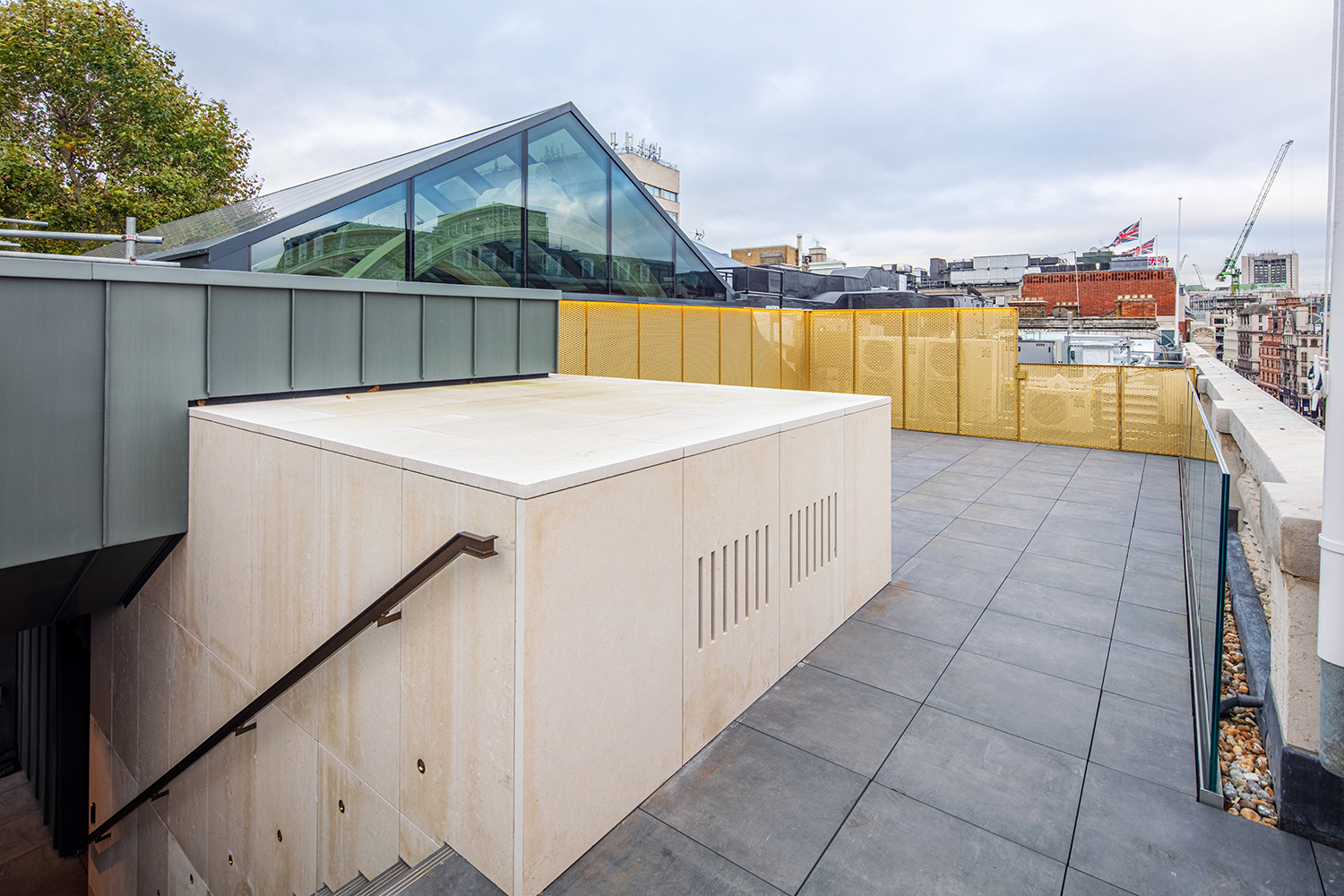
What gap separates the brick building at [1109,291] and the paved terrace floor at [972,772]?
202 ft

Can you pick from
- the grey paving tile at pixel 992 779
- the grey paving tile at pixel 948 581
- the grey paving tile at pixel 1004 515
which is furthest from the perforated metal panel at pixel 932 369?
the grey paving tile at pixel 992 779

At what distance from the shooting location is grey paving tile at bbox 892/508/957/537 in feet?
30.6

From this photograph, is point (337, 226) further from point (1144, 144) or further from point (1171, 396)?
point (1144, 144)

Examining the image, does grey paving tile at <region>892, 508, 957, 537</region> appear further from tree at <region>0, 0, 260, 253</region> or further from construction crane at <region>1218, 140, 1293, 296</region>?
construction crane at <region>1218, 140, 1293, 296</region>

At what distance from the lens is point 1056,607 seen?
21.8ft

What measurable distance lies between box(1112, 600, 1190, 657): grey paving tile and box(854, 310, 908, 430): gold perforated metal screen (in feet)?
39.5

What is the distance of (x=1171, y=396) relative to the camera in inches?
566

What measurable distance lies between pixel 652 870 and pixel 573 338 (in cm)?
1283

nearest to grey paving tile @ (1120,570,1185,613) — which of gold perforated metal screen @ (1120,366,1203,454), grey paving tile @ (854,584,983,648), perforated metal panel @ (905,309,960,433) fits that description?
grey paving tile @ (854,584,983,648)

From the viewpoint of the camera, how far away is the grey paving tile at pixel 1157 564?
750cm

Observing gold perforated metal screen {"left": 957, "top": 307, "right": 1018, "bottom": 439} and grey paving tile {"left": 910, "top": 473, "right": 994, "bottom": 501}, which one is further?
gold perforated metal screen {"left": 957, "top": 307, "right": 1018, "bottom": 439}

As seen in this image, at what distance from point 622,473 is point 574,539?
0.49 metres

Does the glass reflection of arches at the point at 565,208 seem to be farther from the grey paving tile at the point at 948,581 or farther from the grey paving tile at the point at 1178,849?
the grey paving tile at the point at 1178,849

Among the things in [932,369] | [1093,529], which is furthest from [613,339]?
[1093,529]
